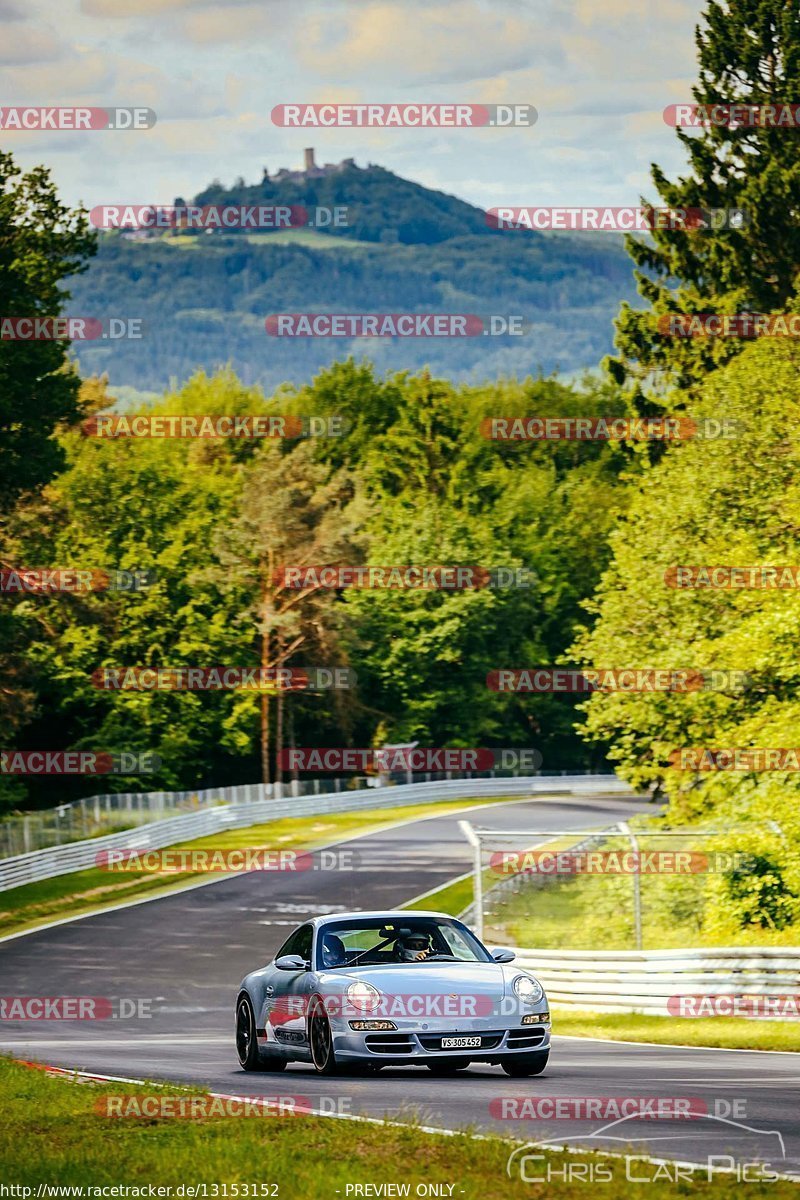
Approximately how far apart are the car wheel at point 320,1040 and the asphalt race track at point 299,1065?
0.47 ft

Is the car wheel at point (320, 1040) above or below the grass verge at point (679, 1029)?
above

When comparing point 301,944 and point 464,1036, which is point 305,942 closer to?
point 301,944

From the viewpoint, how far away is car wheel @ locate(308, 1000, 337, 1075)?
1456 centimetres

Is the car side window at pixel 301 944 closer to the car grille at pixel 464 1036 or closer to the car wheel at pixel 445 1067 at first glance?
the car wheel at pixel 445 1067

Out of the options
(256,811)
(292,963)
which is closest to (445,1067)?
(292,963)

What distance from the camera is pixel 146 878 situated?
49594mm

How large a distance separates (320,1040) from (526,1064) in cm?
162

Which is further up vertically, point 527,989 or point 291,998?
point 527,989

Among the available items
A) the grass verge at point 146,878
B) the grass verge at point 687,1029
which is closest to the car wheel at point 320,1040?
the grass verge at point 687,1029

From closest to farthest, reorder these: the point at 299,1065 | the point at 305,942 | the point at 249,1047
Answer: the point at 305,942 → the point at 249,1047 → the point at 299,1065

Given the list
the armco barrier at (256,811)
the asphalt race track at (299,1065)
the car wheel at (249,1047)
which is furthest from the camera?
the armco barrier at (256,811)

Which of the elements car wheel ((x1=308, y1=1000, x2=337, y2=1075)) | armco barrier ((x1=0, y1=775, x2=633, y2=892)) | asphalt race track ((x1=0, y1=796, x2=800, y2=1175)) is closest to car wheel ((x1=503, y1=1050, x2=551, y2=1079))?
asphalt race track ((x1=0, y1=796, x2=800, y2=1175))

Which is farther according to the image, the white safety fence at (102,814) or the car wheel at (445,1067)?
the white safety fence at (102,814)

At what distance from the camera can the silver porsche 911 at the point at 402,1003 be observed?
14.2 meters
